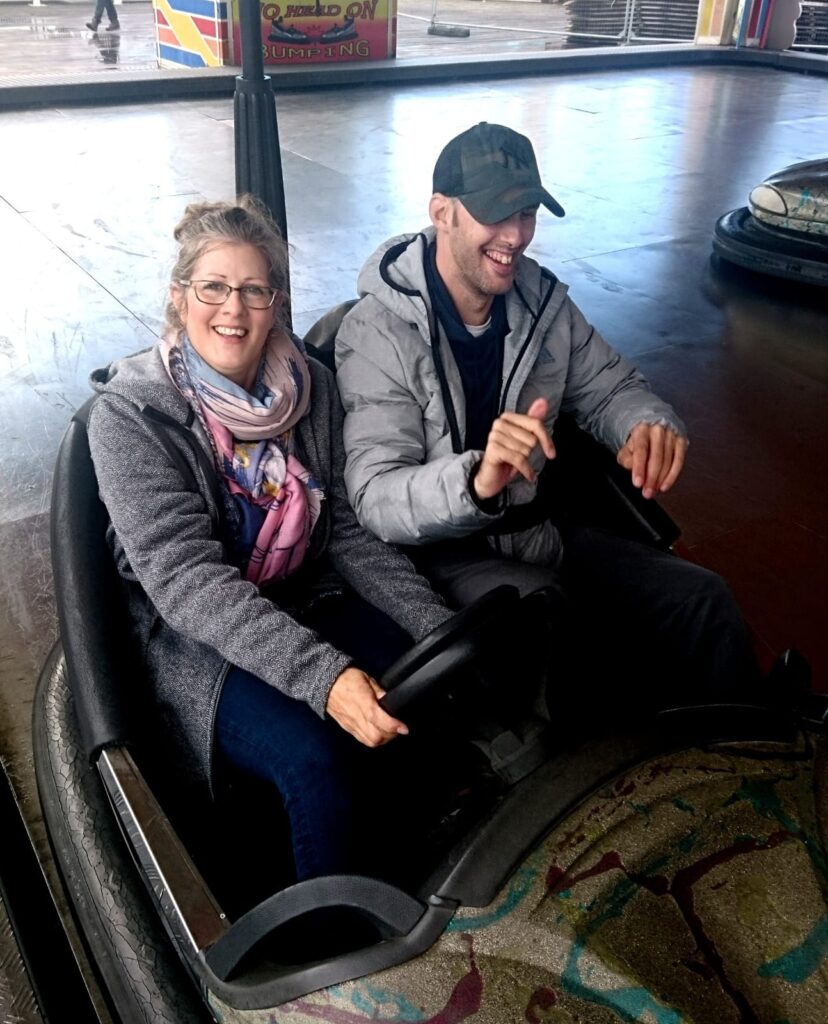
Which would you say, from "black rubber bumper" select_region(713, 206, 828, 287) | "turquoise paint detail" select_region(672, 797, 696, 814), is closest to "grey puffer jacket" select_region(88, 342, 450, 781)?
"turquoise paint detail" select_region(672, 797, 696, 814)

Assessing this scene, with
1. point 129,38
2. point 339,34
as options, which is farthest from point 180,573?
point 129,38

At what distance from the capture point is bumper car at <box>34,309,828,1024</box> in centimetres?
86

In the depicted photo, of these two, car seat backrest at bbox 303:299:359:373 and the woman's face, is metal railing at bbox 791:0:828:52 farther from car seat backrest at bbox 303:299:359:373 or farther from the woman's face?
the woman's face

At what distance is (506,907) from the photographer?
2.90 ft

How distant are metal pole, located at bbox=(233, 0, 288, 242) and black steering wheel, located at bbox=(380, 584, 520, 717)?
5.24ft

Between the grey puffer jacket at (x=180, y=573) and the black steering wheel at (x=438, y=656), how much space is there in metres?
0.13

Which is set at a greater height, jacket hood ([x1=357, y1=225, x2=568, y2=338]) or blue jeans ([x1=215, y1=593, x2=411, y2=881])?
jacket hood ([x1=357, y1=225, x2=568, y2=338])

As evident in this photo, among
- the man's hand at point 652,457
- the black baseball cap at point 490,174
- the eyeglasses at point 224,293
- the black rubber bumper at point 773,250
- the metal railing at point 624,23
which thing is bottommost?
the black rubber bumper at point 773,250

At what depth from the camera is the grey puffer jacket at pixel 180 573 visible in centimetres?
112

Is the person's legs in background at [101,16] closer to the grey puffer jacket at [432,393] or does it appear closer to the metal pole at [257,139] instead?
the metal pole at [257,139]

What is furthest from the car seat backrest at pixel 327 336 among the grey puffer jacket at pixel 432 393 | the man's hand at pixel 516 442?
the man's hand at pixel 516 442

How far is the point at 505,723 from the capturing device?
1.02m

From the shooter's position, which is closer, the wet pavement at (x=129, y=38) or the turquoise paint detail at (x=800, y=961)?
the turquoise paint detail at (x=800, y=961)

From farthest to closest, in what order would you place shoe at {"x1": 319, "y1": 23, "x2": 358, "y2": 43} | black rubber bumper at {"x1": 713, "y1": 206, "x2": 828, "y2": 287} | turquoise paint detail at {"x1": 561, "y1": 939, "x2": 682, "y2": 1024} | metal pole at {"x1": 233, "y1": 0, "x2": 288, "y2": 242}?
shoe at {"x1": 319, "y1": 23, "x2": 358, "y2": 43} < black rubber bumper at {"x1": 713, "y1": 206, "x2": 828, "y2": 287} < metal pole at {"x1": 233, "y1": 0, "x2": 288, "y2": 242} < turquoise paint detail at {"x1": 561, "y1": 939, "x2": 682, "y2": 1024}
